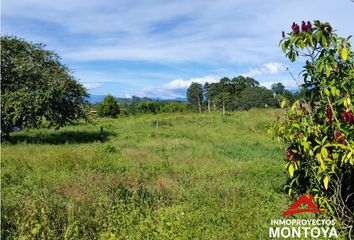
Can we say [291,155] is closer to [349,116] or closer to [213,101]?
[349,116]

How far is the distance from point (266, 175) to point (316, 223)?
161 inches

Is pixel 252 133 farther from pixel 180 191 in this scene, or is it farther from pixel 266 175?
pixel 180 191

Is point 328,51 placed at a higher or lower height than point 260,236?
higher

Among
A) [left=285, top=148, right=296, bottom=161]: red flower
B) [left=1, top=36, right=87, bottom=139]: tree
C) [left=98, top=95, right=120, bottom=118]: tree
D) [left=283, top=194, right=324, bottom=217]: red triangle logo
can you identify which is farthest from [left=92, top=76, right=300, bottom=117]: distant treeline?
[left=1, top=36, right=87, bottom=139]: tree

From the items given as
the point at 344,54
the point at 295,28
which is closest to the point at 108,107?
the point at 295,28

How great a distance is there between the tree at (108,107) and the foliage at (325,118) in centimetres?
4049

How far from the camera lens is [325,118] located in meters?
4.60

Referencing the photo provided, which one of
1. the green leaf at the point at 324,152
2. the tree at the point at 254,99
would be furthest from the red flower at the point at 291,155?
the tree at the point at 254,99

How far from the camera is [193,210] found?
6105mm

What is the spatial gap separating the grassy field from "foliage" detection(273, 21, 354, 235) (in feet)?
3.92

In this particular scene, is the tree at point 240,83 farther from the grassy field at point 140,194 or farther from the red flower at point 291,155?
the red flower at point 291,155

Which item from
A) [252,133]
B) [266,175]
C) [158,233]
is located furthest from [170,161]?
[252,133]

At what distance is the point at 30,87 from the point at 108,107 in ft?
92.8

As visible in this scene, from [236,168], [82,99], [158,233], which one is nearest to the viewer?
[158,233]
